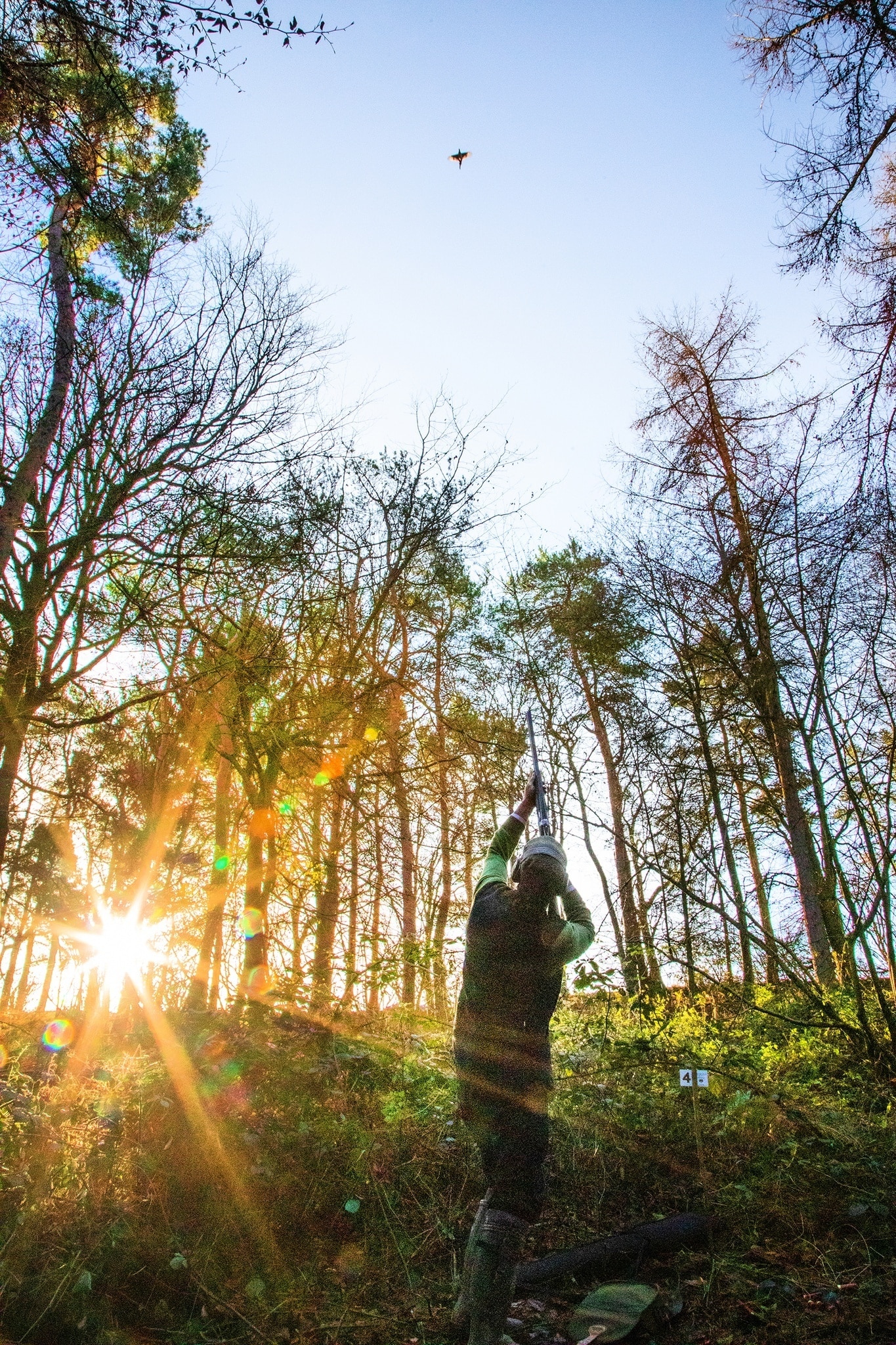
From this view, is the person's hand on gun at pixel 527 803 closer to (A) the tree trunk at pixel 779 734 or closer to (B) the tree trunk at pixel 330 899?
(A) the tree trunk at pixel 779 734

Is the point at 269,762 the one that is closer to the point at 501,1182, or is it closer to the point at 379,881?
the point at 379,881

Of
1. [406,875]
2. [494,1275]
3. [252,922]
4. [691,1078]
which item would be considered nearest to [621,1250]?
[691,1078]

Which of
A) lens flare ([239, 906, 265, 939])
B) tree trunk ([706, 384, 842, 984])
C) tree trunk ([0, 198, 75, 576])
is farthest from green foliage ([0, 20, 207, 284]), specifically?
lens flare ([239, 906, 265, 939])

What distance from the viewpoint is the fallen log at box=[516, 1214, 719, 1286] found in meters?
3.89

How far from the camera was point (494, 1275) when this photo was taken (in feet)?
10.6

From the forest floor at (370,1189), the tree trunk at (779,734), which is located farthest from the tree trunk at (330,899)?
the tree trunk at (779,734)

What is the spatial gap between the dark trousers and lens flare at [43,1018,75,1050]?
171 inches

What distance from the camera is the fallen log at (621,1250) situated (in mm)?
3889

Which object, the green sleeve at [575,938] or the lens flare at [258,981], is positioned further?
the lens flare at [258,981]

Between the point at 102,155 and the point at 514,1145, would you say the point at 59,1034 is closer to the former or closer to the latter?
the point at 514,1145

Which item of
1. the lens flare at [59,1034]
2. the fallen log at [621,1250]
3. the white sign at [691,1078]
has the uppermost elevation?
the lens flare at [59,1034]

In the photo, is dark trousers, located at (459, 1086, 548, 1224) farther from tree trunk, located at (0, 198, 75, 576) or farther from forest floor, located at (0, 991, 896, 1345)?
tree trunk, located at (0, 198, 75, 576)

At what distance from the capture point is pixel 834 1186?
4.07 meters

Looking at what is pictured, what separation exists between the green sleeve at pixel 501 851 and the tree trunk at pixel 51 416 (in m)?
4.28
